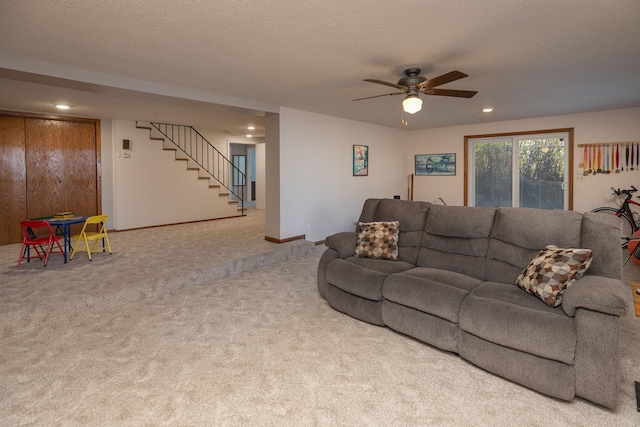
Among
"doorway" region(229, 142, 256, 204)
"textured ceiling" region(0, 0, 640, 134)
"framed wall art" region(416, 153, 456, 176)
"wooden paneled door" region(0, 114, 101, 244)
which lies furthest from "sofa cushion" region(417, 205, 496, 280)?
"doorway" region(229, 142, 256, 204)

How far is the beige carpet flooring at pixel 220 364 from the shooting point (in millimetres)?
1965

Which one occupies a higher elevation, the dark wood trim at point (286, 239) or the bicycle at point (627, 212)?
the bicycle at point (627, 212)

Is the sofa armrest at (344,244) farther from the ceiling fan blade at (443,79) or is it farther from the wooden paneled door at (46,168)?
the wooden paneled door at (46,168)

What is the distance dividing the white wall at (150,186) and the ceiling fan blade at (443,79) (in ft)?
19.6

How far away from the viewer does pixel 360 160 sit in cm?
700

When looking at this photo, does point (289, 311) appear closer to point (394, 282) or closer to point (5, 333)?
point (394, 282)

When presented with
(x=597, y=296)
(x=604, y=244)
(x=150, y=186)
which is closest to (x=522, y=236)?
(x=604, y=244)

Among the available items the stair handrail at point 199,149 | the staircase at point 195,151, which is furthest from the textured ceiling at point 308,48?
the stair handrail at point 199,149

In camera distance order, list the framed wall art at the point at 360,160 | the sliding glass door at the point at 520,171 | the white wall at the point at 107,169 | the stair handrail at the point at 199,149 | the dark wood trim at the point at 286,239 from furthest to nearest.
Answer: the stair handrail at the point at 199,149, the framed wall art at the point at 360,160, the white wall at the point at 107,169, the sliding glass door at the point at 520,171, the dark wood trim at the point at 286,239

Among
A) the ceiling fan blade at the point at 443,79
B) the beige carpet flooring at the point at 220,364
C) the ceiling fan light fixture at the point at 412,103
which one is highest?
the ceiling fan blade at the point at 443,79

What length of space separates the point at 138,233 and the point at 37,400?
506 cm

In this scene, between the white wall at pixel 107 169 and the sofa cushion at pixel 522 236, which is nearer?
the sofa cushion at pixel 522 236

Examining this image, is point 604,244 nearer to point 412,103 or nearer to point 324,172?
point 412,103

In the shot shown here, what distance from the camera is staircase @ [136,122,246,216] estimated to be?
300 inches
